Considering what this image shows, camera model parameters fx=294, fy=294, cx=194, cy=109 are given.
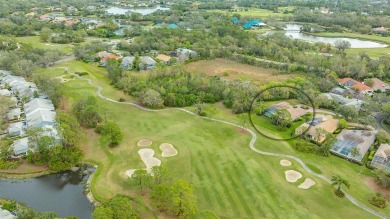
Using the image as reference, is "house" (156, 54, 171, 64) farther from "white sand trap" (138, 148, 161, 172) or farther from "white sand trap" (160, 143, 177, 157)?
"white sand trap" (138, 148, 161, 172)

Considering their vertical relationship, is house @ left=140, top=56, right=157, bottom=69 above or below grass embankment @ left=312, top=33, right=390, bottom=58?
below

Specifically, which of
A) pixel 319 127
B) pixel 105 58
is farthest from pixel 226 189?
pixel 105 58

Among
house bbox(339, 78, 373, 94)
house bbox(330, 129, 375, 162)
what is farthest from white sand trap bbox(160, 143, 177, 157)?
house bbox(339, 78, 373, 94)

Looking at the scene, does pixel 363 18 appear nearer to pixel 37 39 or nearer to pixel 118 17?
pixel 118 17

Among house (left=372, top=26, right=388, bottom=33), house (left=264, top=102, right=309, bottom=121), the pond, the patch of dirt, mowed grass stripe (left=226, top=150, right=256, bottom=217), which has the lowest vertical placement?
the pond

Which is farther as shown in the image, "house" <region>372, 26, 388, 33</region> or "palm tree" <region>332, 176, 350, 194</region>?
"house" <region>372, 26, 388, 33</region>

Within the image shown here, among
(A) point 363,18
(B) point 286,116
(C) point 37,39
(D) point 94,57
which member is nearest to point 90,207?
(B) point 286,116

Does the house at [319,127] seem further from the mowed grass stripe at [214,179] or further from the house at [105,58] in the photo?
the house at [105,58]
